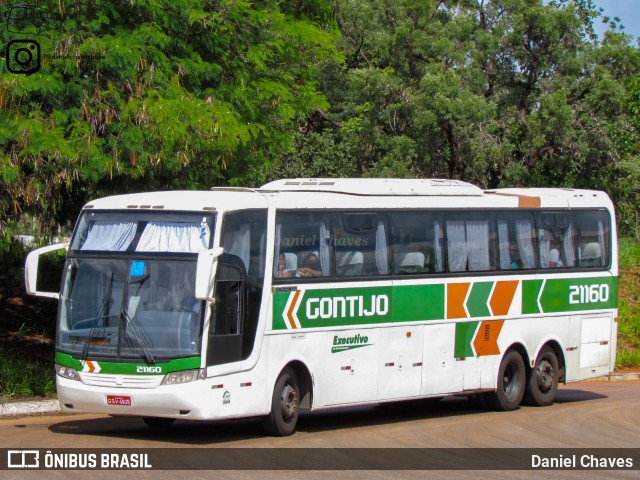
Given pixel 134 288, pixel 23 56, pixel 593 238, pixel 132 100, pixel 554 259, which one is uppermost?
pixel 23 56

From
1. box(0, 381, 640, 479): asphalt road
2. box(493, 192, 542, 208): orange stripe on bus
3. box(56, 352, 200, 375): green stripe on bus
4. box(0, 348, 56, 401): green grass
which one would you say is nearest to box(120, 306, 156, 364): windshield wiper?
box(56, 352, 200, 375): green stripe on bus

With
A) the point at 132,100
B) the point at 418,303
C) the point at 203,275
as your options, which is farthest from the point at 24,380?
the point at 418,303

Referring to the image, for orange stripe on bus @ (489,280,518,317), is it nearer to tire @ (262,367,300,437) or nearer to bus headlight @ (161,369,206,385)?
tire @ (262,367,300,437)

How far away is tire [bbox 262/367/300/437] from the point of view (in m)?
13.7

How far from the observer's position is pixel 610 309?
20.0 meters

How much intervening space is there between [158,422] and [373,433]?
113 inches

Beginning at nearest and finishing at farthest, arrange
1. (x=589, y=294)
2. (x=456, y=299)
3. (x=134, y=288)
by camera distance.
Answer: (x=134, y=288) → (x=456, y=299) → (x=589, y=294)

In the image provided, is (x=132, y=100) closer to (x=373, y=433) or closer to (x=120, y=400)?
(x=120, y=400)

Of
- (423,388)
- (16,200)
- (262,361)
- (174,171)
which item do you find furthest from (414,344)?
(16,200)

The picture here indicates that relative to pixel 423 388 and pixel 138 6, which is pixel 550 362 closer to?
pixel 423 388

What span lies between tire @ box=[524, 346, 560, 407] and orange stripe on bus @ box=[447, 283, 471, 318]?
247 cm

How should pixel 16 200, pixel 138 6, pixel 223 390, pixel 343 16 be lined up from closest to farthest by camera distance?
pixel 223 390
pixel 16 200
pixel 138 6
pixel 343 16

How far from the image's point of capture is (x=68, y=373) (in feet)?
42.9

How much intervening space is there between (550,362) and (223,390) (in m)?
8.09
